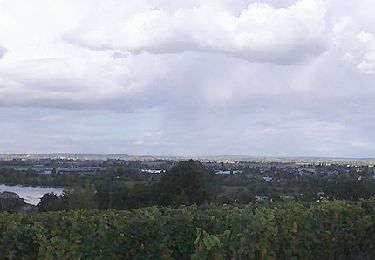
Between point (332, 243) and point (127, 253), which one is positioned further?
point (332, 243)

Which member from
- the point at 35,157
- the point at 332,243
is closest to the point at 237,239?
the point at 332,243

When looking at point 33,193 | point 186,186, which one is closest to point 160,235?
point 186,186

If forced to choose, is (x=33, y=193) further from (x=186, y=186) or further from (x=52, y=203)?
(x=186, y=186)

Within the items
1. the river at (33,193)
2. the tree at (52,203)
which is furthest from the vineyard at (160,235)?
the river at (33,193)

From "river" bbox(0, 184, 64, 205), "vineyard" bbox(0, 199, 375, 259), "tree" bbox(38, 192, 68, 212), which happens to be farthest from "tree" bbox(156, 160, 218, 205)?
"vineyard" bbox(0, 199, 375, 259)

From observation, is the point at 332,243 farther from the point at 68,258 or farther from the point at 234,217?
the point at 68,258

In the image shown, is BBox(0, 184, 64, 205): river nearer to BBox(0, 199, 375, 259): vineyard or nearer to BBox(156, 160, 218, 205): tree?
BBox(156, 160, 218, 205): tree
